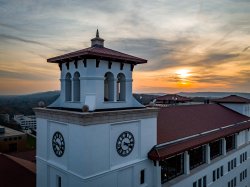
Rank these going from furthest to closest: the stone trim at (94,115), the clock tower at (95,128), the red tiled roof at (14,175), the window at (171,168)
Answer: the red tiled roof at (14,175) < the window at (171,168) < the clock tower at (95,128) < the stone trim at (94,115)

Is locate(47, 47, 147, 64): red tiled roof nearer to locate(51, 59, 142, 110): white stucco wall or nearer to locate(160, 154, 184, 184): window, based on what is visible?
locate(51, 59, 142, 110): white stucco wall

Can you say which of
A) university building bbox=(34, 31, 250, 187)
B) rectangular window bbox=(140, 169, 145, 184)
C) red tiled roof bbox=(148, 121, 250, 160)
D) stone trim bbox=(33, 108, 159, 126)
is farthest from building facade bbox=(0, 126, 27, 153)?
red tiled roof bbox=(148, 121, 250, 160)

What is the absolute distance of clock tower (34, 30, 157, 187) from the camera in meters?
16.4

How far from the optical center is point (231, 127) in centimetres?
3462

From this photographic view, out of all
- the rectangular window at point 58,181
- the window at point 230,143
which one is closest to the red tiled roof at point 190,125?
the window at point 230,143

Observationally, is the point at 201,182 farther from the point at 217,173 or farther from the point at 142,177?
the point at 142,177

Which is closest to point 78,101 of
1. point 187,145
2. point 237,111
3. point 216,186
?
point 187,145

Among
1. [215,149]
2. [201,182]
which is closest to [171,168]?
[201,182]

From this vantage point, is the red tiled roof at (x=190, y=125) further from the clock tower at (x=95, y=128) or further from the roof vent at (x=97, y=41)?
the roof vent at (x=97, y=41)

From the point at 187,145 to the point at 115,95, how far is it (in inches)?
390

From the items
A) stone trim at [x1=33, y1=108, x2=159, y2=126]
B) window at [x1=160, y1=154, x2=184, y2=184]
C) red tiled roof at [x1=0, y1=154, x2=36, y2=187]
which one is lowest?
red tiled roof at [x1=0, y1=154, x2=36, y2=187]

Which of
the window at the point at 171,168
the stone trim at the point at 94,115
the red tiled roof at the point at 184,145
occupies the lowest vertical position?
the window at the point at 171,168

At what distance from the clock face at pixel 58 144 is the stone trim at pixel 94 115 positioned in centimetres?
135

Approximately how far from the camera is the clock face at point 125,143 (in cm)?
1823
